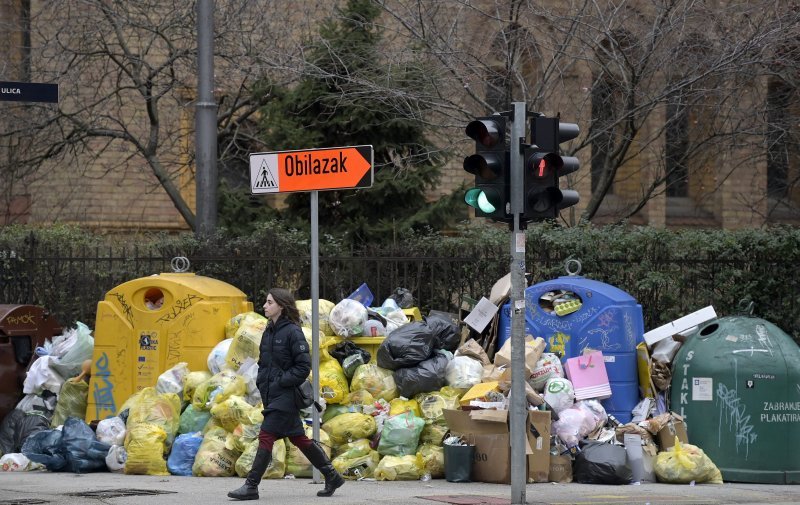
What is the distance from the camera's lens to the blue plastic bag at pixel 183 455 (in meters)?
10.2

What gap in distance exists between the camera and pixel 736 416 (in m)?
10.1

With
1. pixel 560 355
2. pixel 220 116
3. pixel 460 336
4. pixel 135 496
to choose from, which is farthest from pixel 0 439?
pixel 220 116

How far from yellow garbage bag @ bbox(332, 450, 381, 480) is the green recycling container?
2.86 metres


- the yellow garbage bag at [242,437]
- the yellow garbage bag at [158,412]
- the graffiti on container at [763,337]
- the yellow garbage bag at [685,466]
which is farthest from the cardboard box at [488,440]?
the yellow garbage bag at [158,412]

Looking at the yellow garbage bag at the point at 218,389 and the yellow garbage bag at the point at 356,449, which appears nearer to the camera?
the yellow garbage bag at the point at 356,449

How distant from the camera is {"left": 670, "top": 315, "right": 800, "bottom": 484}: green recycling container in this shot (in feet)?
33.0

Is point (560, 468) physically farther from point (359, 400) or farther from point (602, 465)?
point (359, 400)

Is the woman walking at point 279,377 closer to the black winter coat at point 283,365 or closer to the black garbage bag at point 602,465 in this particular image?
the black winter coat at point 283,365

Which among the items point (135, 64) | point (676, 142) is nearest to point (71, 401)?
point (135, 64)

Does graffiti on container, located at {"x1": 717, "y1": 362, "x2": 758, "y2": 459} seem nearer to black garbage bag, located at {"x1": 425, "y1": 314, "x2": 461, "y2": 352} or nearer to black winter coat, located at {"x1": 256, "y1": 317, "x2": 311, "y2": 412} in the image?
black garbage bag, located at {"x1": 425, "y1": 314, "x2": 461, "y2": 352}

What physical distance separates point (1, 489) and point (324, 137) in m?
8.51

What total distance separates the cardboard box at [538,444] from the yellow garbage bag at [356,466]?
4.46 ft

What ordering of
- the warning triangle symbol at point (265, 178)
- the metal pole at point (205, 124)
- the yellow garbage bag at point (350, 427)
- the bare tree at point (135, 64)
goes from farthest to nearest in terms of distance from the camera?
1. the bare tree at point (135, 64)
2. the metal pole at point (205, 124)
3. the yellow garbage bag at point (350, 427)
4. the warning triangle symbol at point (265, 178)

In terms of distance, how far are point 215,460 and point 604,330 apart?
3.67m
